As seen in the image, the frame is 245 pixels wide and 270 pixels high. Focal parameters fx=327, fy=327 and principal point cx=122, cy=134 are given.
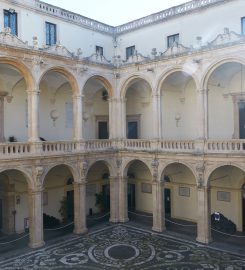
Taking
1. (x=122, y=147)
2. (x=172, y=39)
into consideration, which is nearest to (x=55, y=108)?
(x=122, y=147)

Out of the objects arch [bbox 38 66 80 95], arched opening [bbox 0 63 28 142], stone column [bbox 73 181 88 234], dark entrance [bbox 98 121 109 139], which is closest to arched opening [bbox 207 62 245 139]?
arch [bbox 38 66 80 95]

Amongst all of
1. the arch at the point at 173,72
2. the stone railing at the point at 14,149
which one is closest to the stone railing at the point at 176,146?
the arch at the point at 173,72

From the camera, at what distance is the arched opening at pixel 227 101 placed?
20.4 meters

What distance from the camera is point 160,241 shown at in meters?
19.2

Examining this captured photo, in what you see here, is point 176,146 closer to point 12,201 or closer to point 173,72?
point 173,72

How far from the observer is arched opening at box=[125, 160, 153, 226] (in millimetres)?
25438

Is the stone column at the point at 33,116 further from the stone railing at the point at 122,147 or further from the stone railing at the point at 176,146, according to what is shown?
the stone railing at the point at 176,146

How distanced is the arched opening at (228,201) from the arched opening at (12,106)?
41.5ft

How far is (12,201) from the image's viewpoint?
20.8 meters

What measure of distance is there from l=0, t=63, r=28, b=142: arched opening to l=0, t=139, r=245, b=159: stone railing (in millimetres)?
3087

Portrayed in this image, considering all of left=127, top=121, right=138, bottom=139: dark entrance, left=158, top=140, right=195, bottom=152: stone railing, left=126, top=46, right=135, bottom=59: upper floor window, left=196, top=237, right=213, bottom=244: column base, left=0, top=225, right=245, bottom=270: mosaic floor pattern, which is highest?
left=126, top=46, right=135, bottom=59: upper floor window

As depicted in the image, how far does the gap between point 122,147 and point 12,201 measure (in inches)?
315

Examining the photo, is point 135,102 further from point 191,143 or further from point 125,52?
point 191,143

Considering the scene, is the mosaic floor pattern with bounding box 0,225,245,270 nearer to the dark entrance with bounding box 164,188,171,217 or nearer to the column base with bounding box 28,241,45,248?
the column base with bounding box 28,241,45,248
